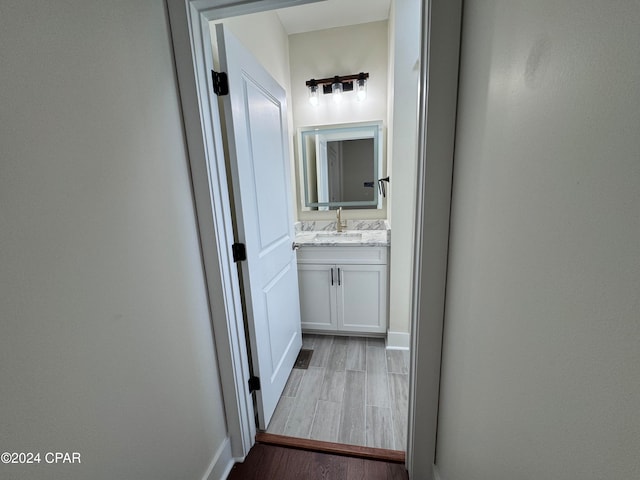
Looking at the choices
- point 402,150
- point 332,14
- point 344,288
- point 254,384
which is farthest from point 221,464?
point 332,14

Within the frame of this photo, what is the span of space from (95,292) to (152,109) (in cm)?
59

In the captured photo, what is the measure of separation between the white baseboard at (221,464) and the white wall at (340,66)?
6.86 ft

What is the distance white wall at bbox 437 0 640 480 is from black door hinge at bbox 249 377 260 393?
974mm

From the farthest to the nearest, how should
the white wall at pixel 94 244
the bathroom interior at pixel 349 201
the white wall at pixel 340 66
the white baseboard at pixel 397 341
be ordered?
the white wall at pixel 340 66 < the white baseboard at pixel 397 341 < the bathroom interior at pixel 349 201 < the white wall at pixel 94 244

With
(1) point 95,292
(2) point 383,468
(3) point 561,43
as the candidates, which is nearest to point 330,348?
(2) point 383,468

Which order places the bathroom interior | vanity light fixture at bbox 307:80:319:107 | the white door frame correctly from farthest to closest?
vanity light fixture at bbox 307:80:319:107 → the bathroom interior → the white door frame

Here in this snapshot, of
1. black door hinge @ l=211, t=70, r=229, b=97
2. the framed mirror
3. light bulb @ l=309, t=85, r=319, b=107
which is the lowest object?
the framed mirror

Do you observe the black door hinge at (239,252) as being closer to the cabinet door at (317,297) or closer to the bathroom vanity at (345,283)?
the bathroom vanity at (345,283)

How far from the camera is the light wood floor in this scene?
1.41 metres

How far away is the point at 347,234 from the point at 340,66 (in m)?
1.49

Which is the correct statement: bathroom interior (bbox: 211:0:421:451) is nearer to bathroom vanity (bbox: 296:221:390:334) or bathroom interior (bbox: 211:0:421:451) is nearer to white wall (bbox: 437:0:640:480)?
bathroom vanity (bbox: 296:221:390:334)

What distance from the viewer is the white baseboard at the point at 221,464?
1120mm

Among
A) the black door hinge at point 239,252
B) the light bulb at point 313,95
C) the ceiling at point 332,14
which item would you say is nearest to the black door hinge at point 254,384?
the black door hinge at point 239,252

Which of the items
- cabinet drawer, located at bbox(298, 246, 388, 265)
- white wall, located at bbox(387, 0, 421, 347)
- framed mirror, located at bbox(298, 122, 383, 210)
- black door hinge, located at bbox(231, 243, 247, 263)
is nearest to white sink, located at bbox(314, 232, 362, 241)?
cabinet drawer, located at bbox(298, 246, 388, 265)
